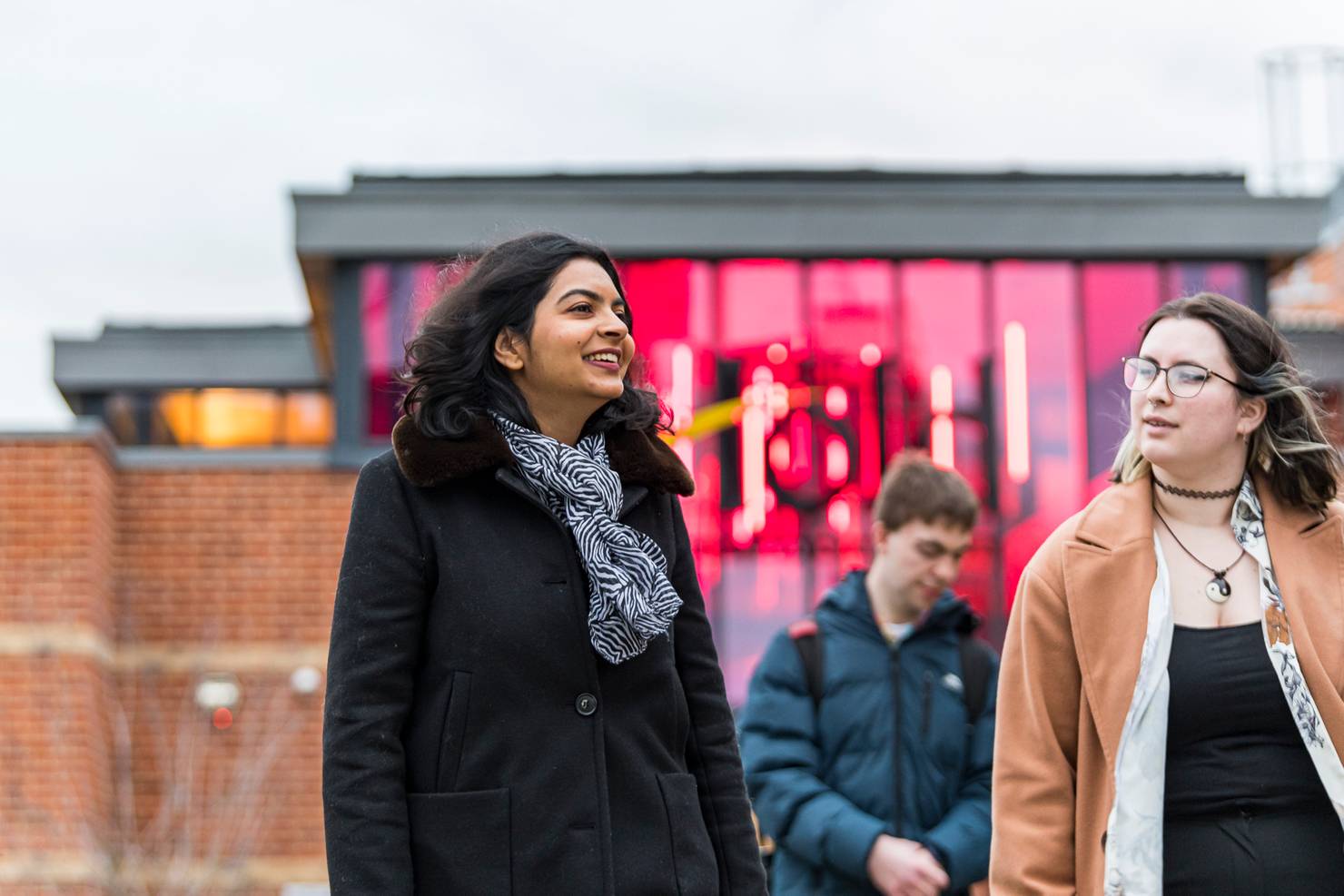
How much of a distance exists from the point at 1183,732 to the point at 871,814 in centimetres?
164

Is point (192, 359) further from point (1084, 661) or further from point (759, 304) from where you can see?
point (1084, 661)

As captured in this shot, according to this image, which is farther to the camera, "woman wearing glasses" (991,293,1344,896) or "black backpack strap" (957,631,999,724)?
"black backpack strap" (957,631,999,724)

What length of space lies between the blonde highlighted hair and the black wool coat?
1346 millimetres

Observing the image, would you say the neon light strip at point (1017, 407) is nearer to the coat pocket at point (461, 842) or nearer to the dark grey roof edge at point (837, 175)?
the dark grey roof edge at point (837, 175)

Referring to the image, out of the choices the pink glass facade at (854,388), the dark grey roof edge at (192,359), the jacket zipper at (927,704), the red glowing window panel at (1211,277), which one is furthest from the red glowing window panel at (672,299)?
the jacket zipper at (927,704)

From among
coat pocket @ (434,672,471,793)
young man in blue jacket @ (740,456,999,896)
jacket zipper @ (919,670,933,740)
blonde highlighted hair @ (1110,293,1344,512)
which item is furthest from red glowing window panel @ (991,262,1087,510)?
coat pocket @ (434,672,471,793)

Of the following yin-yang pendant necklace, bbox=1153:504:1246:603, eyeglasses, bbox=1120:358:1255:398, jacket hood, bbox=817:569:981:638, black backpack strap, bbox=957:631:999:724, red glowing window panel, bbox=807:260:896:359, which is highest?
red glowing window panel, bbox=807:260:896:359

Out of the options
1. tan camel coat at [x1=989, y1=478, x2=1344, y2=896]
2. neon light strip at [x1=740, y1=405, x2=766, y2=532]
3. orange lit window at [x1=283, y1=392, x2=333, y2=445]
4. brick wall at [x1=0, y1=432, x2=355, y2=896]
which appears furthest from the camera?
orange lit window at [x1=283, y1=392, x2=333, y2=445]

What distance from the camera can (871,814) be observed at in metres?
5.22

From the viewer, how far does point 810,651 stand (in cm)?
536

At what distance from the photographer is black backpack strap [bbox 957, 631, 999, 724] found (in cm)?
532

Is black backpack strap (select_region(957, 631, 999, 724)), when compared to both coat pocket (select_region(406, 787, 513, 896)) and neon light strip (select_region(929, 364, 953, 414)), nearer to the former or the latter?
coat pocket (select_region(406, 787, 513, 896))

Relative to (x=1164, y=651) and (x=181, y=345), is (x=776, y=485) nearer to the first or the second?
(x=181, y=345)

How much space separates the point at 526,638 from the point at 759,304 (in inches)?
545
